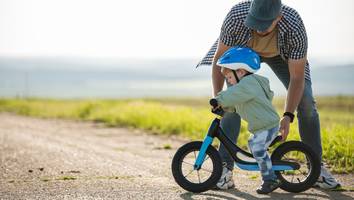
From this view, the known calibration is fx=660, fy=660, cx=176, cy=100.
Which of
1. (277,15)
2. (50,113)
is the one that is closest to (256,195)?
(277,15)

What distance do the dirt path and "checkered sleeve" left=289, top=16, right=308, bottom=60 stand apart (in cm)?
118

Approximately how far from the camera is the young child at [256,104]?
17.6 feet

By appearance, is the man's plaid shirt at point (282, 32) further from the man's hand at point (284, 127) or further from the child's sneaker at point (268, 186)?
the child's sneaker at point (268, 186)

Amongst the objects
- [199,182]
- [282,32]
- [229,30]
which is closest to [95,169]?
[199,182]

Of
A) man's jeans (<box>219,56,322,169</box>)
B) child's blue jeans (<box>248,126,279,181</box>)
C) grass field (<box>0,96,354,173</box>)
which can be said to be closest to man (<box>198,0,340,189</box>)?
man's jeans (<box>219,56,322,169</box>)

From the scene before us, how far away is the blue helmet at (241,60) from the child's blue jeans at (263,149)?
0.53 m

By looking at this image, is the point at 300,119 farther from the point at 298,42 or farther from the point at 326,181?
the point at 298,42

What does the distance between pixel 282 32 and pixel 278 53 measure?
271 mm

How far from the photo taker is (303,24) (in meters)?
5.63

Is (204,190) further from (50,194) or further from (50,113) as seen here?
(50,113)

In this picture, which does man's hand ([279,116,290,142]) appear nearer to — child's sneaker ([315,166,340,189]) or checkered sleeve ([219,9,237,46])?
child's sneaker ([315,166,340,189])

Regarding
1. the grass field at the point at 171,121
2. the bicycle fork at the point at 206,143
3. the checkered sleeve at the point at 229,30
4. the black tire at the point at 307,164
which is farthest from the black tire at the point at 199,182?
the grass field at the point at 171,121

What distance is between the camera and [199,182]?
18.7 ft

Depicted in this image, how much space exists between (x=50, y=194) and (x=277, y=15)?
240 cm
